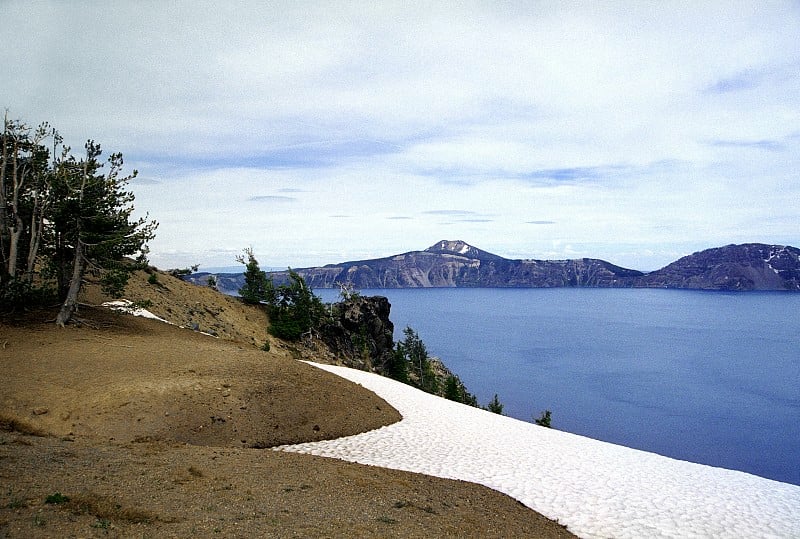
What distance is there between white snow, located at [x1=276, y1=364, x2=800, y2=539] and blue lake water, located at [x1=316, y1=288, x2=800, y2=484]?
121ft

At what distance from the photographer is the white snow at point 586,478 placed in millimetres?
11367

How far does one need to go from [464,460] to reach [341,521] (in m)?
7.53

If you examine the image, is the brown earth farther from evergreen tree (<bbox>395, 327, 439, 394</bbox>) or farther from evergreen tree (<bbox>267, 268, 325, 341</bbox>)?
evergreen tree (<bbox>395, 327, 439, 394</bbox>)

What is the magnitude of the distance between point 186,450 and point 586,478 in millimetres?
10338

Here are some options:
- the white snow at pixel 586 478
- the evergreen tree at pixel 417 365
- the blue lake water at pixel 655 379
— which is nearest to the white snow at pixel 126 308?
the white snow at pixel 586 478

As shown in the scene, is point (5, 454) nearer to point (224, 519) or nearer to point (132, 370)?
point (224, 519)

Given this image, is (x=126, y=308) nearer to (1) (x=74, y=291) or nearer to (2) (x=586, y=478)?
(1) (x=74, y=291)

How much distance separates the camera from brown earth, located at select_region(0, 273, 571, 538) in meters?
7.20

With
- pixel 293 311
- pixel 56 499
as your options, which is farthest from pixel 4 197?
pixel 293 311

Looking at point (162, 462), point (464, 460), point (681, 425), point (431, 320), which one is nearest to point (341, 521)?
point (162, 462)

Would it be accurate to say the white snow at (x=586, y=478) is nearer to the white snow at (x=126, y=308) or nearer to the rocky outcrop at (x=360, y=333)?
the white snow at (x=126, y=308)

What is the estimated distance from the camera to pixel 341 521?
7922 millimetres

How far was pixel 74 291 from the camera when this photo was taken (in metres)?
20.3

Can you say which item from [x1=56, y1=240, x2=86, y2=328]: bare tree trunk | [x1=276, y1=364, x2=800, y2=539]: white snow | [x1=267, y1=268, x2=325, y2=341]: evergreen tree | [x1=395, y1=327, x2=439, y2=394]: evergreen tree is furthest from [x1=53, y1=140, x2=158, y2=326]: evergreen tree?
[x1=395, y1=327, x2=439, y2=394]: evergreen tree
